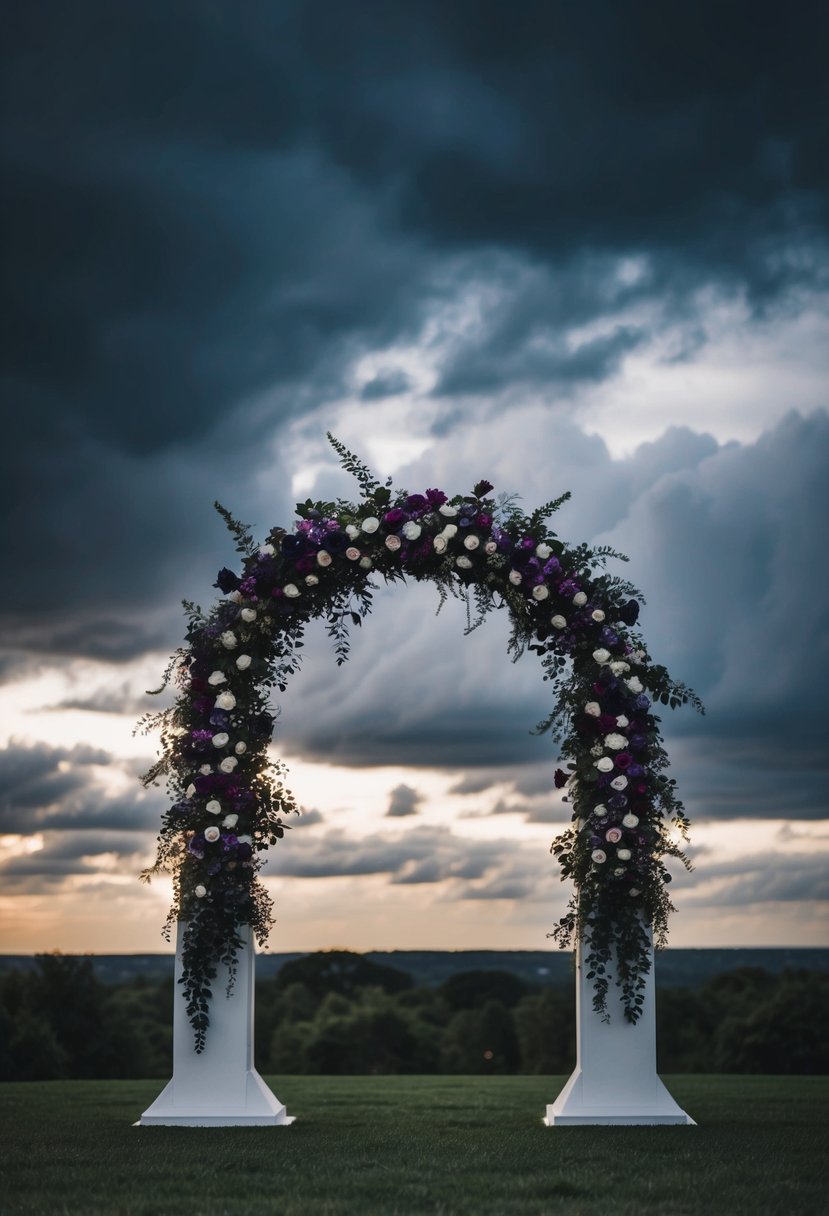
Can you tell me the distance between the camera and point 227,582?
10539 mm

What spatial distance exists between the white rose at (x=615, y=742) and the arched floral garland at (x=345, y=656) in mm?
21

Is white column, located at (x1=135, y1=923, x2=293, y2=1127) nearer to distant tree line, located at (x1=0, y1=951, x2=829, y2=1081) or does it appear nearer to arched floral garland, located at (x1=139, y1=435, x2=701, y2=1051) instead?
arched floral garland, located at (x1=139, y1=435, x2=701, y2=1051)

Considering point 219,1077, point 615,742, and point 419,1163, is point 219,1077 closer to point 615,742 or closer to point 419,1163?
point 419,1163

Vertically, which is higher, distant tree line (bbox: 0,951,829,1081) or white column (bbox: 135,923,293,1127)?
white column (bbox: 135,923,293,1127)

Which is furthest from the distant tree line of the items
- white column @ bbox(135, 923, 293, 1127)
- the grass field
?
white column @ bbox(135, 923, 293, 1127)

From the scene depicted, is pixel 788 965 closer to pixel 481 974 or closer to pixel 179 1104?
pixel 481 974

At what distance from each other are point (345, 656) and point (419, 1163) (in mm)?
4441

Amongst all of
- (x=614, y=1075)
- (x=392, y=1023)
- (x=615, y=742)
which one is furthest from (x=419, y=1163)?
(x=392, y=1023)

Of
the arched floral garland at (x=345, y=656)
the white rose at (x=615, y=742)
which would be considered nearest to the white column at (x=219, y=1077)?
the arched floral garland at (x=345, y=656)

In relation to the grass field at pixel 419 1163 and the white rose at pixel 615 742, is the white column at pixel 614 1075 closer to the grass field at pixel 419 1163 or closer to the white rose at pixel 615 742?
the grass field at pixel 419 1163

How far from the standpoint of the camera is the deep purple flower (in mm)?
10539

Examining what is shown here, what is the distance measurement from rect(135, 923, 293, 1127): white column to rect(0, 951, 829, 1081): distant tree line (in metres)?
13.9

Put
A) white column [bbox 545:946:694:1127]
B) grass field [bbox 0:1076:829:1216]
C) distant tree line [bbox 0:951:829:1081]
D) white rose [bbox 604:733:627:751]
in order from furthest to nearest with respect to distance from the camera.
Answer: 1. distant tree line [bbox 0:951:829:1081]
2. white rose [bbox 604:733:627:751]
3. white column [bbox 545:946:694:1127]
4. grass field [bbox 0:1076:829:1216]

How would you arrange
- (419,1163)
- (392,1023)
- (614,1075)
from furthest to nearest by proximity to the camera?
(392,1023)
(614,1075)
(419,1163)
